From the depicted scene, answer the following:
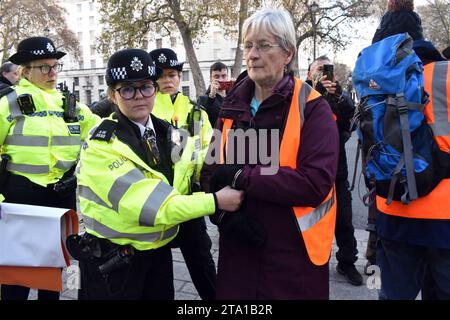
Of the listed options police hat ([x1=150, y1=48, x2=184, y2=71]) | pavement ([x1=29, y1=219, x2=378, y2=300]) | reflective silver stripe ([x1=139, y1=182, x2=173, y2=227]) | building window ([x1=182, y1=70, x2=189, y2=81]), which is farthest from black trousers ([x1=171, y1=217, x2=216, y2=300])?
building window ([x1=182, y1=70, x2=189, y2=81])

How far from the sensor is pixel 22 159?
10.2 feet

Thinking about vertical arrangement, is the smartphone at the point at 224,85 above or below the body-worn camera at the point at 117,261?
above

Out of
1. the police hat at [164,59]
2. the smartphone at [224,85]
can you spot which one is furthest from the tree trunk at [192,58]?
the police hat at [164,59]

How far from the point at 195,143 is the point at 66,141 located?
1340mm

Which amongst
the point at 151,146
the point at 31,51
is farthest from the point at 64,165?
the point at 151,146

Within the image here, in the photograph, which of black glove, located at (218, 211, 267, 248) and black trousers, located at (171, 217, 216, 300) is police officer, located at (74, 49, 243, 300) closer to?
black glove, located at (218, 211, 267, 248)

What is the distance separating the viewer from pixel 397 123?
202 cm

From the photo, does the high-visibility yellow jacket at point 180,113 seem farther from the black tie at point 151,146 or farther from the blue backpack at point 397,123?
the blue backpack at point 397,123

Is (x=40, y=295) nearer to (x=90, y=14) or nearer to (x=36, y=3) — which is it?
(x=36, y=3)

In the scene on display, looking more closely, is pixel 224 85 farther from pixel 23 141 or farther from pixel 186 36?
pixel 186 36

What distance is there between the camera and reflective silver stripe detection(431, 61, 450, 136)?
1.96 metres

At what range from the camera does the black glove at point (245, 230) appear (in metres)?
1.86

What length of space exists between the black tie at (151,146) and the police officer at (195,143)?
322mm

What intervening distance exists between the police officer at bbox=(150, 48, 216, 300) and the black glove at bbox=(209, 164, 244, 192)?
0.49 metres
